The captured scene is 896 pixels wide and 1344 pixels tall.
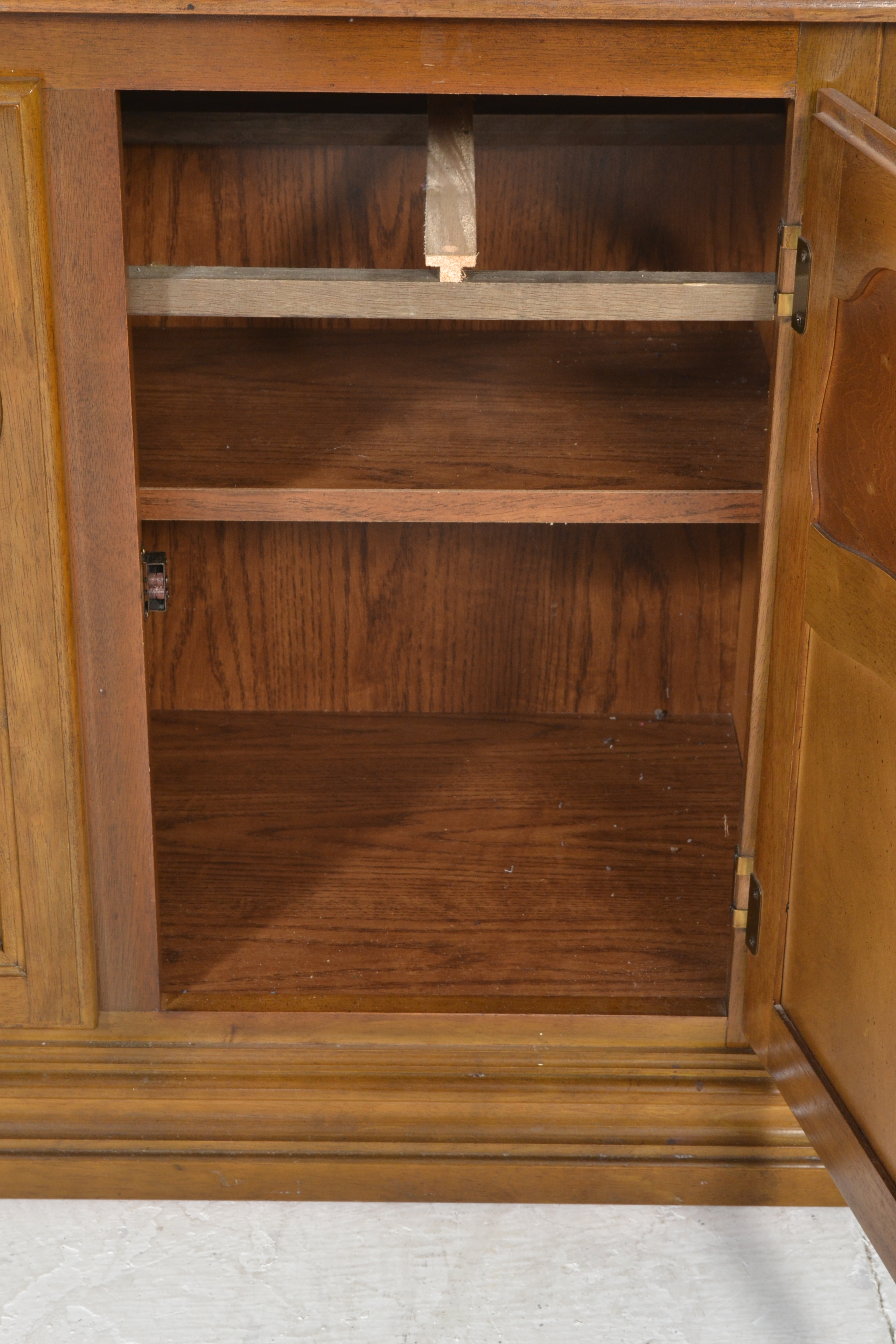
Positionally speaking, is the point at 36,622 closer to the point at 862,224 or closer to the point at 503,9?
the point at 503,9

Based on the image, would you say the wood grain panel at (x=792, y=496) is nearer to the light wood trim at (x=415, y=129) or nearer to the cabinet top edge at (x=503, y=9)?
the cabinet top edge at (x=503, y=9)

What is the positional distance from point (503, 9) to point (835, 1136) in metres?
0.96

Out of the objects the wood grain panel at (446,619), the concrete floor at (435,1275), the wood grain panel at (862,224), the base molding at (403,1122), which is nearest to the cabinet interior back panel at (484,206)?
the wood grain panel at (446,619)

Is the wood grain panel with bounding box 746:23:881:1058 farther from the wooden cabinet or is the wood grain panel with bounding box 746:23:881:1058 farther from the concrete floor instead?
the concrete floor

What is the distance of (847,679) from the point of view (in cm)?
114

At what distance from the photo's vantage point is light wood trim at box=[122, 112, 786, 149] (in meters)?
1.72

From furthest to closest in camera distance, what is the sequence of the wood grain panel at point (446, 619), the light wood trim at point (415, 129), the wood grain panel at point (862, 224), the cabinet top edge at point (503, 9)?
the wood grain panel at point (446, 619), the light wood trim at point (415, 129), the cabinet top edge at point (503, 9), the wood grain panel at point (862, 224)

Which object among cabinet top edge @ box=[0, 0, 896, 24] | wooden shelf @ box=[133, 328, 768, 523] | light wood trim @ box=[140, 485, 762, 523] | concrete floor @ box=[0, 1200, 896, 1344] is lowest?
concrete floor @ box=[0, 1200, 896, 1344]

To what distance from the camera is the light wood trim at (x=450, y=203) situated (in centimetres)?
121

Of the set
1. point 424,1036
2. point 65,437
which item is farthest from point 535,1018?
point 65,437

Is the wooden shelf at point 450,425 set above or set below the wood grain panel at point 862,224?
below

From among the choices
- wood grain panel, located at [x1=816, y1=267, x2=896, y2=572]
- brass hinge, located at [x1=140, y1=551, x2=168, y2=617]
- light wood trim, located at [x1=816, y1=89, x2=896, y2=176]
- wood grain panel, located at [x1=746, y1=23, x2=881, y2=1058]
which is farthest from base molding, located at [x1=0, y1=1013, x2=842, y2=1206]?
light wood trim, located at [x1=816, y1=89, x2=896, y2=176]

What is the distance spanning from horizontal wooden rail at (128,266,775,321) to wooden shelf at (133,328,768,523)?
0.54 feet

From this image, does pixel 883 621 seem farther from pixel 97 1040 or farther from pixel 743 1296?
pixel 97 1040
